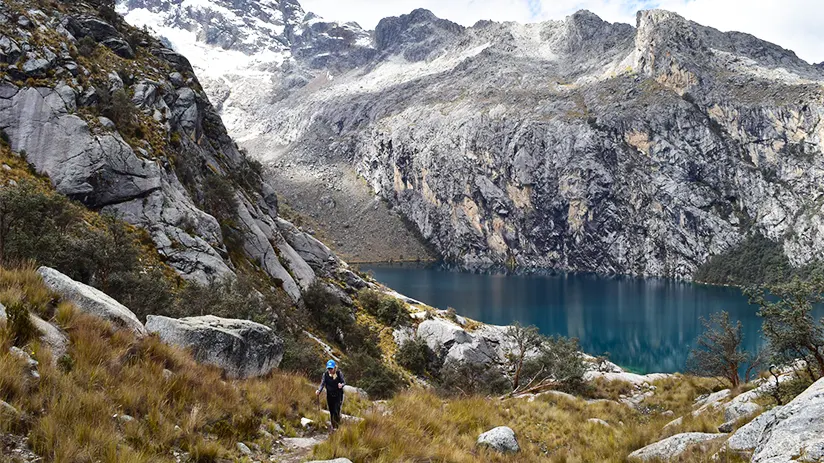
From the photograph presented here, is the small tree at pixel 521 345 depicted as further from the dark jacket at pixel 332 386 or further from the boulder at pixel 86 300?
the boulder at pixel 86 300

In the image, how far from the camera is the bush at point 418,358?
28.5 metres

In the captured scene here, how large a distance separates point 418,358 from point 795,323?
67.8 ft

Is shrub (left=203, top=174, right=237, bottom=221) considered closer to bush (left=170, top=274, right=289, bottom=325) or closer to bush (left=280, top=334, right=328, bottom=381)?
bush (left=170, top=274, right=289, bottom=325)

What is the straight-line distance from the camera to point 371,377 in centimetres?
2064

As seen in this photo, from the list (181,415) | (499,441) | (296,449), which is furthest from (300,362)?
(181,415)

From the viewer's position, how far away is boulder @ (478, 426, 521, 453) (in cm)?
886

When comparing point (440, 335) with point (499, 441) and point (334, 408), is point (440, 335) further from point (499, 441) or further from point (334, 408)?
point (334, 408)

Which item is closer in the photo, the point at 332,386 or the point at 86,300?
the point at 86,300

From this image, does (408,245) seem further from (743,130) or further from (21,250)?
(21,250)

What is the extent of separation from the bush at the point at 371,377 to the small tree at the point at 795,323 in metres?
13.4

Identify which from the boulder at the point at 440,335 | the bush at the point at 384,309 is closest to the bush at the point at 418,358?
the boulder at the point at 440,335

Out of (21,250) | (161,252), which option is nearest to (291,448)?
(21,250)

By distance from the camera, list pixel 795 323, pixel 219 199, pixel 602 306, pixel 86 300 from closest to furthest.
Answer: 1. pixel 86 300
2. pixel 795 323
3. pixel 219 199
4. pixel 602 306

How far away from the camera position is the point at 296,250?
3769cm
